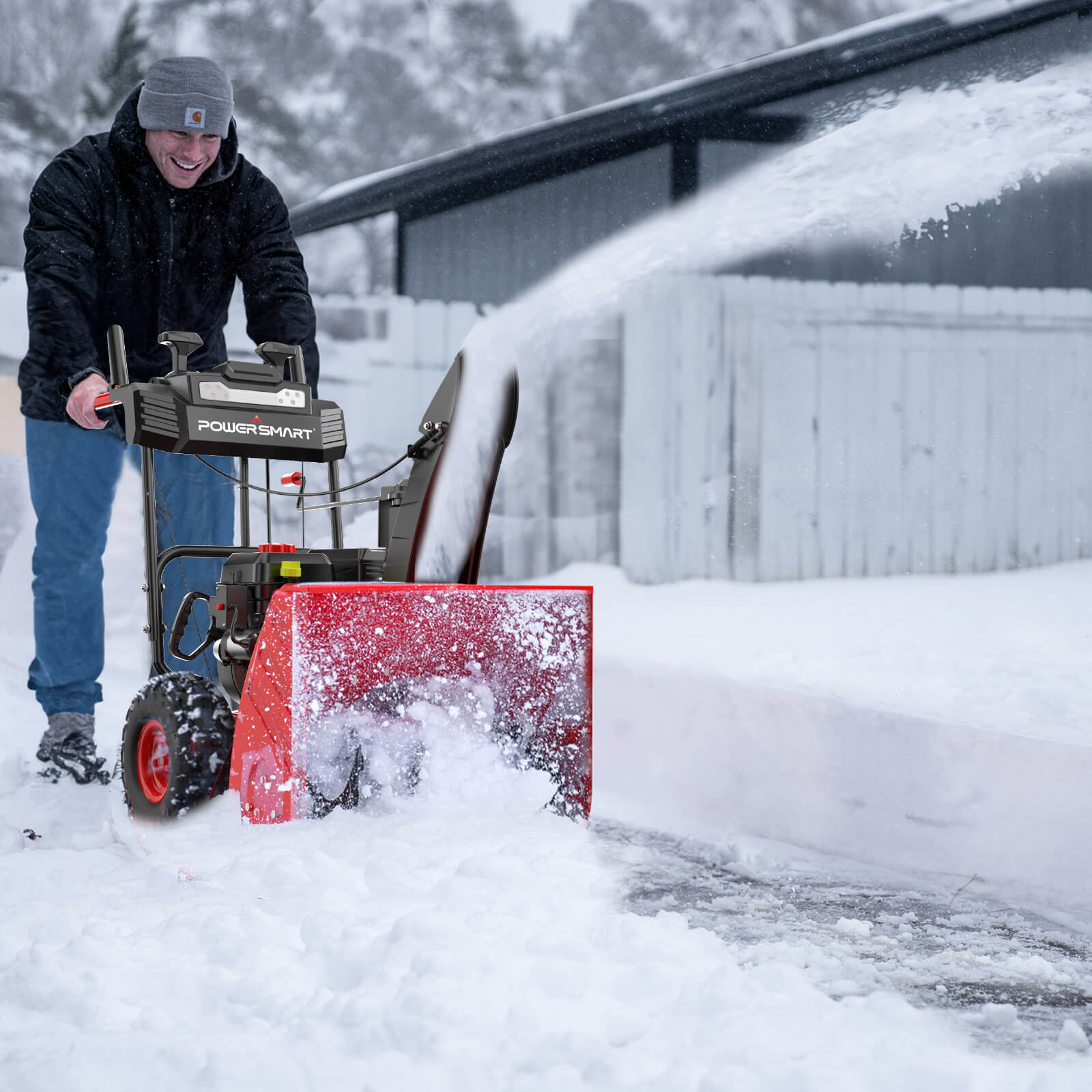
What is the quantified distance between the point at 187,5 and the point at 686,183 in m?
10.5

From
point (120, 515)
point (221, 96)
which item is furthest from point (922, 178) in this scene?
point (221, 96)

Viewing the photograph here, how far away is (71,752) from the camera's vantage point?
3219mm

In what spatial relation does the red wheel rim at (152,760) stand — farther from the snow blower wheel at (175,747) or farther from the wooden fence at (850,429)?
the wooden fence at (850,429)

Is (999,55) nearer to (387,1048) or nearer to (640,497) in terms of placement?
(640,497)

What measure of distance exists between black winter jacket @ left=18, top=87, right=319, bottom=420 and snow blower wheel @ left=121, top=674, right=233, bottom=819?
81 centimetres

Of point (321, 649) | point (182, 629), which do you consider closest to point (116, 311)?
point (182, 629)

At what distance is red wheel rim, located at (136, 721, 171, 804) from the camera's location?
263 centimetres

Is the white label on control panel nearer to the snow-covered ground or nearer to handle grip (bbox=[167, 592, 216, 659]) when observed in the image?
handle grip (bbox=[167, 592, 216, 659])

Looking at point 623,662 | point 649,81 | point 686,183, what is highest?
point 649,81

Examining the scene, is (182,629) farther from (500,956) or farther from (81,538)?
(500,956)

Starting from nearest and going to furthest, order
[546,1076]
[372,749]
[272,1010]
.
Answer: [546,1076]
[272,1010]
[372,749]

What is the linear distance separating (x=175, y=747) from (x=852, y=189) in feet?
25.9

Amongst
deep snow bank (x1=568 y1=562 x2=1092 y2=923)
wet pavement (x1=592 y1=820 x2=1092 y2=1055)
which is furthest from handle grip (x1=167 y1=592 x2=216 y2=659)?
deep snow bank (x1=568 y1=562 x2=1092 y2=923)

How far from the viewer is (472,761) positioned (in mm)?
2488
